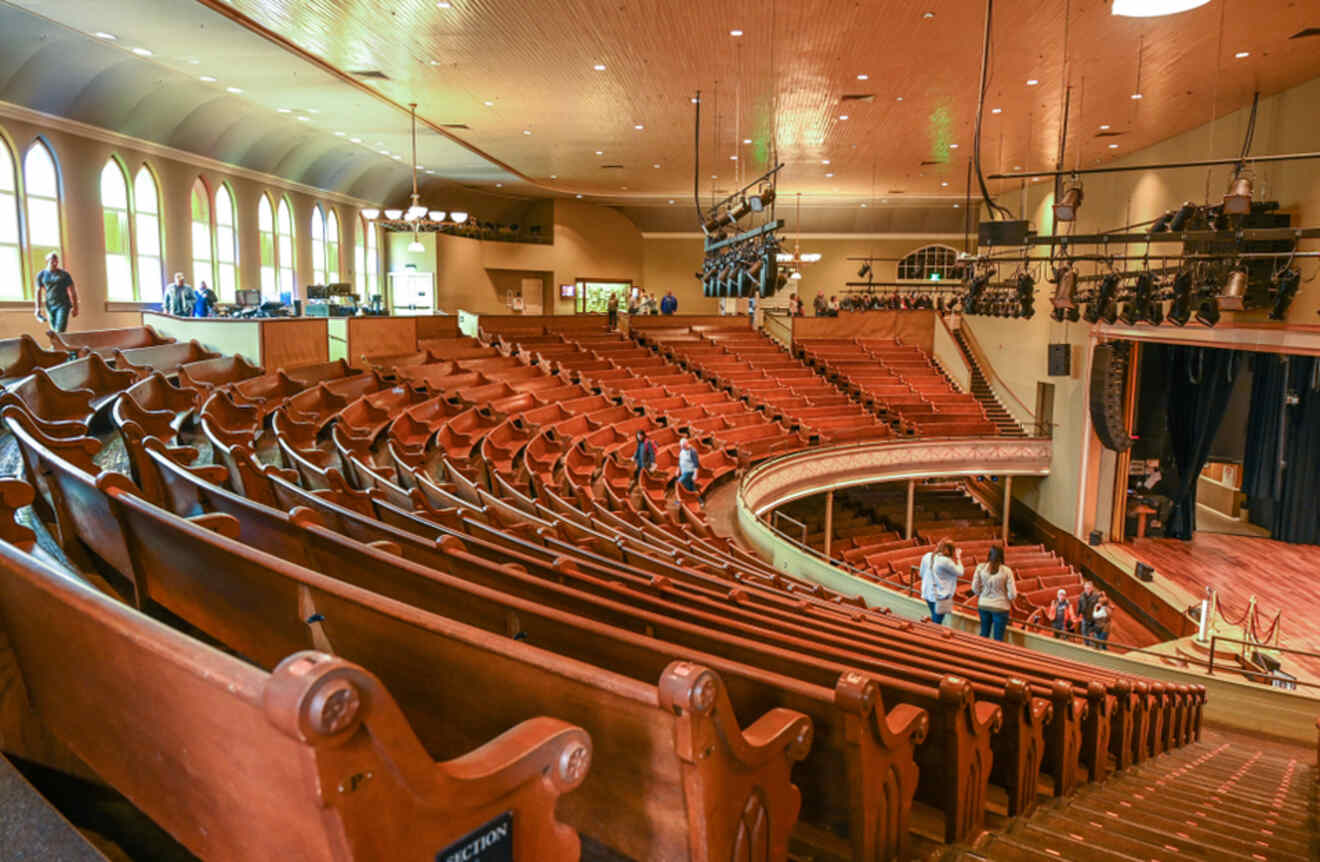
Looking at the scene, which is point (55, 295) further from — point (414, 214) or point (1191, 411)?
point (1191, 411)

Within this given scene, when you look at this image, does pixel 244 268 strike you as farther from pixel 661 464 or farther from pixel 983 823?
pixel 983 823

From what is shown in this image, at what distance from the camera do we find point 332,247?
64.8 feet

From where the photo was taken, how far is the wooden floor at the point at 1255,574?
36.9 feet

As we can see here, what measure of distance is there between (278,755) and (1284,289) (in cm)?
1142

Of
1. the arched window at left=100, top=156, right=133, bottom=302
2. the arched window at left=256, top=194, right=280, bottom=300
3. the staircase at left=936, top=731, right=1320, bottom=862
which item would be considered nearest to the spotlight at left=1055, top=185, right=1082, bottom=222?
the staircase at left=936, top=731, right=1320, bottom=862

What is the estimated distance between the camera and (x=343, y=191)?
19578 mm

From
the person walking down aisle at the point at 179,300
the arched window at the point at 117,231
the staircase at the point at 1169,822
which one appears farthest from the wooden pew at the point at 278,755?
the arched window at the point at 117,231

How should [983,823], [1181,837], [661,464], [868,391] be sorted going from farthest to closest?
1. [868,391]
2. [661,464]
3. [1181,837]
4. [983,823]

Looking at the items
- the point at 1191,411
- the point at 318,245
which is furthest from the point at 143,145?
the point at 1191,411

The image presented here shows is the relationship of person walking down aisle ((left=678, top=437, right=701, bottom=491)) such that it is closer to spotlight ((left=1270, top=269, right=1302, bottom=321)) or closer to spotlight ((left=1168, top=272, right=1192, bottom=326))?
spotlight ((left=1168, top=272, right=1192, bottom=326))

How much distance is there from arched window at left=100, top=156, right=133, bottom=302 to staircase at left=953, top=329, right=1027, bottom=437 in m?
16.8

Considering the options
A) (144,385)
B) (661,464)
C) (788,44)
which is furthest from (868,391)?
(144,385)

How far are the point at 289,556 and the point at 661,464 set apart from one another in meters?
9.59

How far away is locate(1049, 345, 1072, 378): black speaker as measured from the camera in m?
16.3
